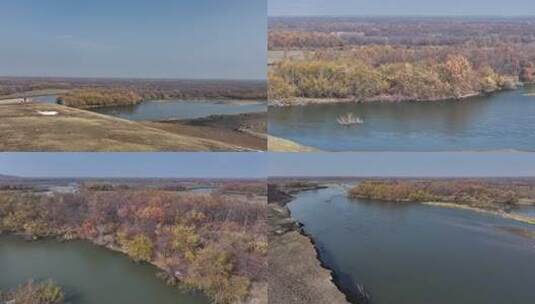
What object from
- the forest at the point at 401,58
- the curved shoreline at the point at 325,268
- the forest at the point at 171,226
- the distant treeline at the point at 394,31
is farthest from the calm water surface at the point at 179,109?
the curved shoreline at the point at 325,268

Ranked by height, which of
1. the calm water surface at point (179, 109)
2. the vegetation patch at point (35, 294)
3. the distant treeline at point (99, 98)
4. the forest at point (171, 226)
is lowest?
the vegetation patch at point (35, 294)

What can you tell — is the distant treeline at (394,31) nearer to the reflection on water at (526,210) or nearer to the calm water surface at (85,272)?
the calm water surface at (85,272)

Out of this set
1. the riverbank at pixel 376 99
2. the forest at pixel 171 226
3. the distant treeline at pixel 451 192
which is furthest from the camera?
the distant treeline at pixel 451 192

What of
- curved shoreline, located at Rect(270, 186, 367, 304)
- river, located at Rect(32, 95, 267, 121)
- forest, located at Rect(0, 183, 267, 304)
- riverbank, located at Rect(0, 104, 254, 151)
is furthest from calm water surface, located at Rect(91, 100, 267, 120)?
curved shoreline, located at Rect(270, 186, 367, 304)

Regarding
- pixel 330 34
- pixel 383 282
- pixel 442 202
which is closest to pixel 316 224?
pixel 383 282

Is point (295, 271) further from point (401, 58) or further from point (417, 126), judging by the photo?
point (401, 58)

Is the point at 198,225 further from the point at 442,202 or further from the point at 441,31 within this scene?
the point at 442,202
